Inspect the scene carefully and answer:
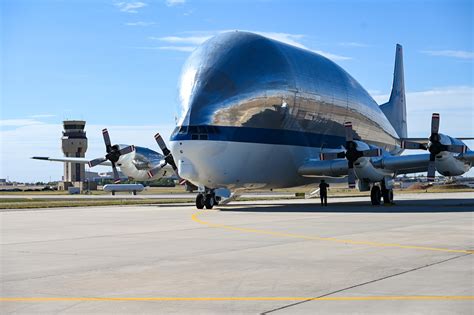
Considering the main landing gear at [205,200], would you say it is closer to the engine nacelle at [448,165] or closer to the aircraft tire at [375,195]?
the aircraft tire at [375,195]

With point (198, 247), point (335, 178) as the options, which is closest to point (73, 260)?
point (198, 247)

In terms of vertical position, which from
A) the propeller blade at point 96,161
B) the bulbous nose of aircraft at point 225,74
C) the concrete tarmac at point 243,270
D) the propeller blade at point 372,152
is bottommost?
the concrete tarmac at point 243,270

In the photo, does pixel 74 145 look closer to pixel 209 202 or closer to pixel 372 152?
pixel 209 202

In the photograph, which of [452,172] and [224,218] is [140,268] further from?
[452,172]

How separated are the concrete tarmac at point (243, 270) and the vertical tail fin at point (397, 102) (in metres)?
36.3

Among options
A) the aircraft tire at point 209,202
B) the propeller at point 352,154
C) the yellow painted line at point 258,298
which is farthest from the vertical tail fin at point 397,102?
the yellow painted line at point 258,298

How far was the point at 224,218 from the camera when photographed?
25656 mm

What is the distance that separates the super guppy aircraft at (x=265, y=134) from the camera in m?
32.0

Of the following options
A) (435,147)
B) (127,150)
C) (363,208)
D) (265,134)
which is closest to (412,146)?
(435,147)

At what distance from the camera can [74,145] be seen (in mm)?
172625

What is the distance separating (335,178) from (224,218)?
14.8m

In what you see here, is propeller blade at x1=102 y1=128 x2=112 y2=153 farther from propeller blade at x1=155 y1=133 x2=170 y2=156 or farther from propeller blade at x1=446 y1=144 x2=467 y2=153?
propeller blade at x1=446 y1=144 x2=467 y2=153

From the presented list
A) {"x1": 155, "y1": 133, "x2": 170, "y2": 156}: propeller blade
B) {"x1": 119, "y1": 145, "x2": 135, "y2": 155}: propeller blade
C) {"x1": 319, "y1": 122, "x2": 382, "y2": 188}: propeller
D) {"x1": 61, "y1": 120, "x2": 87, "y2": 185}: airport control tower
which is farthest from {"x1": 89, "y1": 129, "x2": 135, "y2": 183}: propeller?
{"x1": 61, "y1": 120, "x2": 87, "y2": 185}: airport control tower

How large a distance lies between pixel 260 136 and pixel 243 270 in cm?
2306
